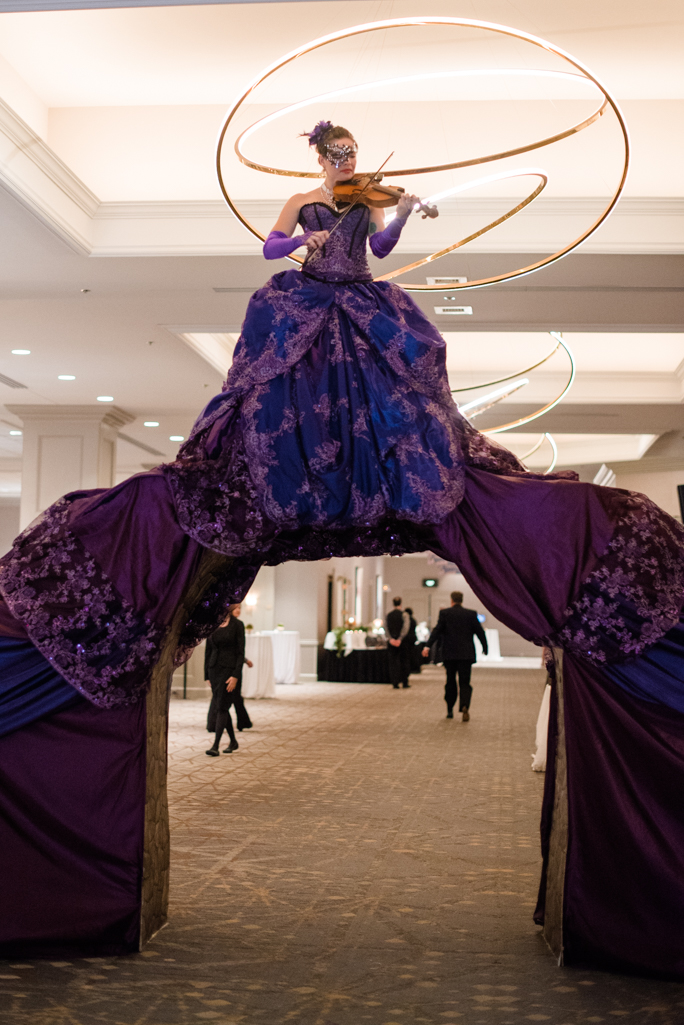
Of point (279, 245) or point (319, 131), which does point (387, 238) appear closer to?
point (279, 245)

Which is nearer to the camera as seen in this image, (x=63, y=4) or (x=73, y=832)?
(x=73, y=832)

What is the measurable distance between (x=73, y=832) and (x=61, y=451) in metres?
11.4

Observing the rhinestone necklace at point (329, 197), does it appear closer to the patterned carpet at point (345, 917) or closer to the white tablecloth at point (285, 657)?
the patterned carpet at point (345, 917)

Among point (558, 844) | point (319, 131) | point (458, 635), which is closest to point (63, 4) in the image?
point (319, 131)

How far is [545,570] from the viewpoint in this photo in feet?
12.8

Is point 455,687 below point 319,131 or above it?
below

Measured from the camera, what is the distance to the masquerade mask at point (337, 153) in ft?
12.9

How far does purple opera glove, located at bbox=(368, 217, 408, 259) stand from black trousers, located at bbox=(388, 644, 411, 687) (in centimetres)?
1599

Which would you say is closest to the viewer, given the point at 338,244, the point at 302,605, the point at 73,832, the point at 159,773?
the point at 338,244

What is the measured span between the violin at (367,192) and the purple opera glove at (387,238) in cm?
13

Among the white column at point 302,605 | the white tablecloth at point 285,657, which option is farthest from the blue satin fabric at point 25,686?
the white column at point 302,605

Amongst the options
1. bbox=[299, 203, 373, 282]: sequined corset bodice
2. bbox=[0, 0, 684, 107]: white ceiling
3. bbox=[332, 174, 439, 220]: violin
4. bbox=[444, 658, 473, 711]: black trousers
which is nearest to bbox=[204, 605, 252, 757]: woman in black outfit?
bbox=[444, 658, 473, 711]: black trousers

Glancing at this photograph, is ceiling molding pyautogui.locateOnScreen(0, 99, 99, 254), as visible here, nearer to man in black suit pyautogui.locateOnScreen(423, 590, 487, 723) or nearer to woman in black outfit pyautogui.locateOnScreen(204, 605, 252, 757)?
woman in black outfit pyautogui.locateOnScreen(204, 605, 252, 757)

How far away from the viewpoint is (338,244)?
398 centimetres
